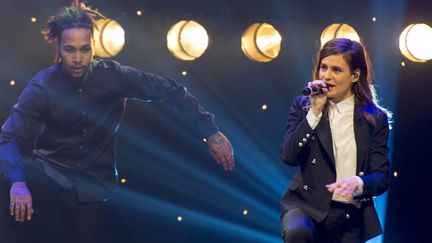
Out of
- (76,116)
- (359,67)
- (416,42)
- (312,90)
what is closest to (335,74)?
(359,67)

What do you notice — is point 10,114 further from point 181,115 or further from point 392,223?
point 392,223

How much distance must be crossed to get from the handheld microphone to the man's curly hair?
1.84 meters

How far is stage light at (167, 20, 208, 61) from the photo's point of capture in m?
5.46

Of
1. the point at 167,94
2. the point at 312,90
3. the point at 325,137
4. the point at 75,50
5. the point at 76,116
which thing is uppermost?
the point at 312,90

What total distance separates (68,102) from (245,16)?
132cm

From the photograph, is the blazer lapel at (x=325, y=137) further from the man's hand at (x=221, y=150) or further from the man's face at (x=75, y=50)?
the man's face at (x=75, y=50)

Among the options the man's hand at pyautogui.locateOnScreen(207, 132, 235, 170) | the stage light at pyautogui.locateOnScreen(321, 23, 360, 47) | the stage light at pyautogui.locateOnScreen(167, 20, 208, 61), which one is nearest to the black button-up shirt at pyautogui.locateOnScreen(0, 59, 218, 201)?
the stage light at pyautogui.locateOnScreen(167, 20, 208, 61)

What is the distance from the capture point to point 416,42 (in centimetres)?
574

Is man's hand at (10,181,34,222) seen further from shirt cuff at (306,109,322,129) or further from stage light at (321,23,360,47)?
stage light at (321,23,360,47)

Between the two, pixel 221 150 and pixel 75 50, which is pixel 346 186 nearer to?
pixel 221 150

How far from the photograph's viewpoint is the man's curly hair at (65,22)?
16.6ft

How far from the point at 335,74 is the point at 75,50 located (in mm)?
1779

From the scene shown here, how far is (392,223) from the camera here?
19.4ft

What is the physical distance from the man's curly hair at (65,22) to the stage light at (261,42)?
3.58ft
